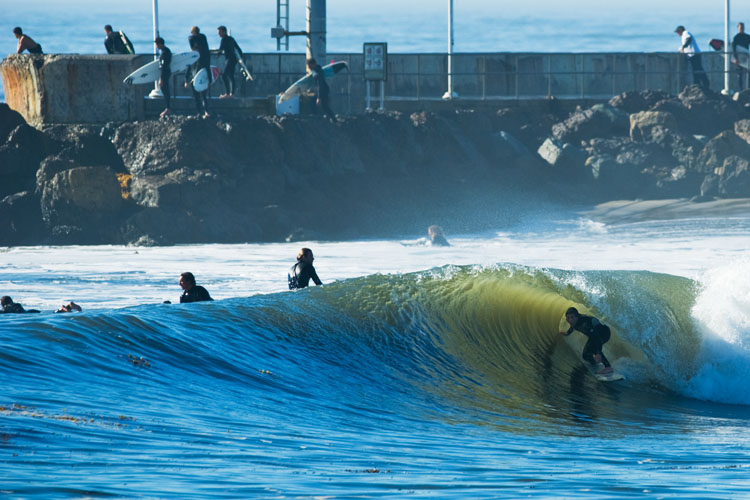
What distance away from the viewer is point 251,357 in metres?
9.53

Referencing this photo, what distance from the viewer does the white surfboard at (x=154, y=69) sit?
26188 millimetres

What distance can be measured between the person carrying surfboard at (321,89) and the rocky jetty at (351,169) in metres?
0.39

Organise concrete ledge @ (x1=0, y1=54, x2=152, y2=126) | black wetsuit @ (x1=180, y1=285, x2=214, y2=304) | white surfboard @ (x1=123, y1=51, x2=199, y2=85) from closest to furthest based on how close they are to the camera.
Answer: black wetsuit @ (x1=180, y1=285, x2=214, y2=304), white surfboard @ (x1=123, y1=51, x2=199, y2=85), concrete ledge @ (x1=0, y1=54, x2=152, y2=126)

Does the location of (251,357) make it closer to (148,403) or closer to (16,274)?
(148,403)

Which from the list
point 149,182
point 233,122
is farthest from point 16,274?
point 233,122

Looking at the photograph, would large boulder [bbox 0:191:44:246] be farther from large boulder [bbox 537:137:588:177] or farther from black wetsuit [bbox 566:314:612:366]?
black wetsuit [bbox 566:314:612:366]

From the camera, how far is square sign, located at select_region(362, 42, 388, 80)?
1102 inches

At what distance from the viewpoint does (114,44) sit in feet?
90.9

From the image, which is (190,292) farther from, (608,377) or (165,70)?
(165,70)

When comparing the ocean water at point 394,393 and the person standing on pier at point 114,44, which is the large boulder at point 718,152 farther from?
the ocean water at point 394,393

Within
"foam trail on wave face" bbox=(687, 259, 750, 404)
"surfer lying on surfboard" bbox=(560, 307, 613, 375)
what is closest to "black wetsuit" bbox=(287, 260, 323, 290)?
"surfer lying on surfboard" bbox=(560, 307, 613, 375)

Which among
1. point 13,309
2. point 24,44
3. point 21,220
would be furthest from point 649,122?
point 13,309

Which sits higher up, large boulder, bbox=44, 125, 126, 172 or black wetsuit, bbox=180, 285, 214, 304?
large boulder, bbox=44, 125, 126, 172

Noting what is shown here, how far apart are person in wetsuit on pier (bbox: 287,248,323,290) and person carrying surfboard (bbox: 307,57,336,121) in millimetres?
14793
